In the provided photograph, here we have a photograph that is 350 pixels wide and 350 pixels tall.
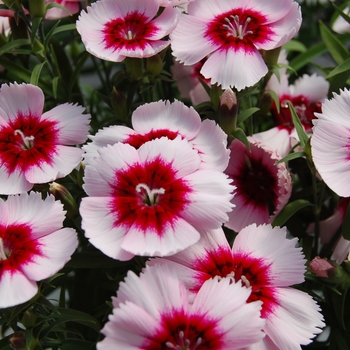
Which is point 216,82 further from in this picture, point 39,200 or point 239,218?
point 39,200

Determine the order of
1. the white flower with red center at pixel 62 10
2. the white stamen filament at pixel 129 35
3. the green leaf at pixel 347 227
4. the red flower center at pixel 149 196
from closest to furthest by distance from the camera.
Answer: the red flower center at pixel 149 196, the green leaf at pixel 347 227, the white stamen filament at pixel 129 35, the white flower with red center at pixel 62 10

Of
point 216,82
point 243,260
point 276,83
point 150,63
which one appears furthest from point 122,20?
point 243,260

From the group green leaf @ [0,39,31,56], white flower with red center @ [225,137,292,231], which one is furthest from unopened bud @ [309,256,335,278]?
green leaf @ [0,39,31,56]

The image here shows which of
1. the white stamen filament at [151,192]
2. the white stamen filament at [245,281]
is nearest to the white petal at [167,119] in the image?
the white stamen filament at [151,192]

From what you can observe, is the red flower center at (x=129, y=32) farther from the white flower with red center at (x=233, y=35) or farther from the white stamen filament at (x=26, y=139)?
the white stamen filament at (x=26, y=139)

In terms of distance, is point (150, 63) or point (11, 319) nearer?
point (11, 319)

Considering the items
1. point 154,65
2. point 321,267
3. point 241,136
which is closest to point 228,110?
point 241,136

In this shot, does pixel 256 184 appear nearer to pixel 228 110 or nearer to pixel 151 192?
pixel 228 110

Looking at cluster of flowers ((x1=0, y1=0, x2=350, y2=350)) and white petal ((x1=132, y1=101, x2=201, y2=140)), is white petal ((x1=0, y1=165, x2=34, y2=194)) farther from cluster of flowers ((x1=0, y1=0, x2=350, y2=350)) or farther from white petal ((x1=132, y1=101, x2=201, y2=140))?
white petal ((x1=132, y1=101, x2=201, y2=140))
